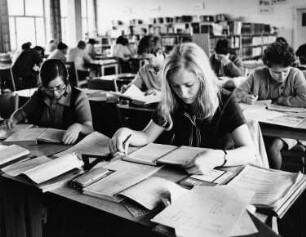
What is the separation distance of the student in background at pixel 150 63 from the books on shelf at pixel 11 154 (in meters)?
1.75

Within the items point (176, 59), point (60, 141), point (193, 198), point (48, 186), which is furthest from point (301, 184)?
point (60, 141)

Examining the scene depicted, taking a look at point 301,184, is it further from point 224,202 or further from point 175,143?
point 175,143

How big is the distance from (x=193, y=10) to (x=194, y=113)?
9.38 metres

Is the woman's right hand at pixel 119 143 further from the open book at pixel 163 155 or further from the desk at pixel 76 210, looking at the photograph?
the desk at pixel 76 210

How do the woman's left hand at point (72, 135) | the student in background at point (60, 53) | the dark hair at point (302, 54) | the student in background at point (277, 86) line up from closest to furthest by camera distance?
1. the woman's left hand at point (72, 135)
2. the student in background at point (277, 86)
3. the dark hair at point (302, 54)
4. the student in background at point (60, 53)

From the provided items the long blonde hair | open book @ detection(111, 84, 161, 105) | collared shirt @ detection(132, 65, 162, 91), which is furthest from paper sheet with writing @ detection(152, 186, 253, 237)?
collared shirt @ detection(132, 65, 162, 91)

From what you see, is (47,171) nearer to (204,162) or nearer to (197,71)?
(204,162)

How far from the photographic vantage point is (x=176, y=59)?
1.73 meters

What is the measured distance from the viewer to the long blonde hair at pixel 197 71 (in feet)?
5.66

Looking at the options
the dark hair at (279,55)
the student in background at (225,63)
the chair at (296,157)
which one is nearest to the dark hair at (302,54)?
the student in background at (225,63)

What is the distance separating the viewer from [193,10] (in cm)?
1075

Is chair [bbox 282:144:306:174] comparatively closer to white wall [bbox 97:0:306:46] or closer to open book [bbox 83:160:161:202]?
open book [bbox 83:160:161:202]

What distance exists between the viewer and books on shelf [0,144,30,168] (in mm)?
1726

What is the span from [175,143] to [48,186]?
2.47 feet
